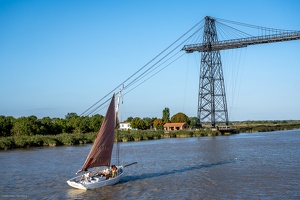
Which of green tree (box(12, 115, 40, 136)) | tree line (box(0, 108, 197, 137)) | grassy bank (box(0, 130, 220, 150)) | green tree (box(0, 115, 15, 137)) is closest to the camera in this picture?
grassy bank (box(0, 130, 220, 150))

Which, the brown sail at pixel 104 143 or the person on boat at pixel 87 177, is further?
the brown sail at pixel 104 143

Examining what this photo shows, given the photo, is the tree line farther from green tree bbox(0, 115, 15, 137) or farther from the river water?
the river water

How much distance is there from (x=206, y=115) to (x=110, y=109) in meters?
49.8

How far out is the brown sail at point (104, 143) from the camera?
2050cm

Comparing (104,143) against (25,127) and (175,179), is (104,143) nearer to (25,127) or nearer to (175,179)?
(175,179)

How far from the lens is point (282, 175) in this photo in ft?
74.9

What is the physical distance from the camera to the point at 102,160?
21047 millimetres

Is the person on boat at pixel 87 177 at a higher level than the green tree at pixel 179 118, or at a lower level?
lower

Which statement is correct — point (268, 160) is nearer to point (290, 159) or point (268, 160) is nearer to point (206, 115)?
point (290, 159)

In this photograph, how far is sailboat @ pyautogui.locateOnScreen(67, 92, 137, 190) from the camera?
65.6 feet

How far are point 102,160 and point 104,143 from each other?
92 cm

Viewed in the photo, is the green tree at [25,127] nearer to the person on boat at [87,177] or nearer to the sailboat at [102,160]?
the sailboat at [102,160]

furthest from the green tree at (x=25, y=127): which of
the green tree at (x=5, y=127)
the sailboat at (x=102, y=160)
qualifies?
the sailboat at (x=102, y=160)

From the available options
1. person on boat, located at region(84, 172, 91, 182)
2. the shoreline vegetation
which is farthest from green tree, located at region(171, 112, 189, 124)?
person on boat, located at region(84, 172, 91, 182)
